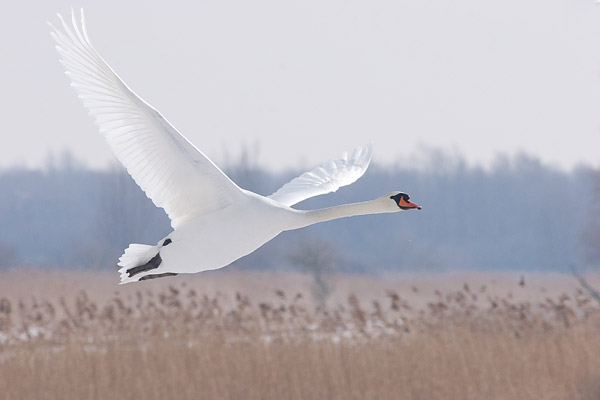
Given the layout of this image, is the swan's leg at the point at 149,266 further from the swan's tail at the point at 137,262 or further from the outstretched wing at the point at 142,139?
the outstretched wing at the point at 142,139

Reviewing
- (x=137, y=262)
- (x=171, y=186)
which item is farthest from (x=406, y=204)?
(x=137, y=262)

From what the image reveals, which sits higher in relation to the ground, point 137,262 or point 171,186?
point 171,186

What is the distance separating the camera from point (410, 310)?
7430mm

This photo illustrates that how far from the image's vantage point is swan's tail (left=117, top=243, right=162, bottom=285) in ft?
14.4

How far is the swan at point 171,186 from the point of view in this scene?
4.28 m

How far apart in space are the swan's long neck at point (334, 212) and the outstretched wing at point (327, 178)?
2.18ft

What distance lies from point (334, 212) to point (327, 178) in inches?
47.4

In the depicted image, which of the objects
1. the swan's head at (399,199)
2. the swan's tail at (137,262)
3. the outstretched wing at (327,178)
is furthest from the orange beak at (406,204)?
the swan's tail at (137,262)

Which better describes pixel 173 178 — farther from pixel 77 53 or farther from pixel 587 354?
pixel 587 354

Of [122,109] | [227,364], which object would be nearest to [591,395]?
[227,364]

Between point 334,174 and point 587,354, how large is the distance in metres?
2.76

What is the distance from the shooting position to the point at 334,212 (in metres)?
4.66

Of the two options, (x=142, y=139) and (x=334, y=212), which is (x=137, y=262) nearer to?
(x=142, y=139)

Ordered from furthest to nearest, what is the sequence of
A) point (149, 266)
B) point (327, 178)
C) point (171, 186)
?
point (327, 178)
point (171, 186)
point (149, 266)
